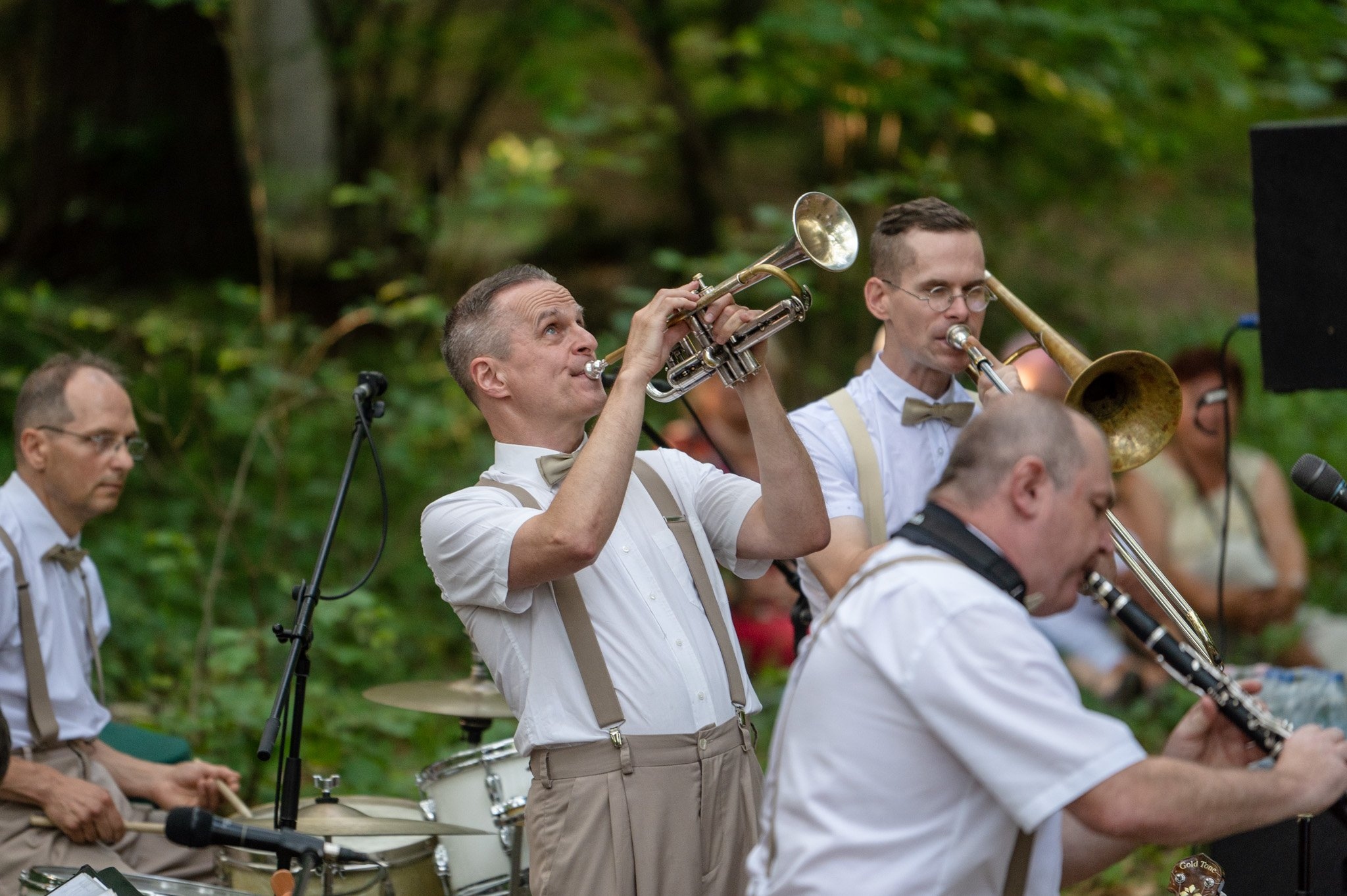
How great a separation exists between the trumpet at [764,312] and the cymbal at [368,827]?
3.93 ft

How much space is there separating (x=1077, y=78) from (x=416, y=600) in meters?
4.50

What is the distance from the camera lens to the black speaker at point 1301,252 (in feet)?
11.4

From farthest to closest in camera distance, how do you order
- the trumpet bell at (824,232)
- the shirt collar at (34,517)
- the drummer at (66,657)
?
the shirt collar at (34,517), the drummer at (66,657), the trumpet bell at (824,232)

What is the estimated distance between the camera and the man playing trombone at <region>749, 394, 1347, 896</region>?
2.02 meters

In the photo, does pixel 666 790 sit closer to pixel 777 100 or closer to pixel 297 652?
pixel 297 652

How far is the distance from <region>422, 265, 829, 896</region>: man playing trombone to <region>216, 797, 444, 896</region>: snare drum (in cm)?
77

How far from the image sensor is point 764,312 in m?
3.09

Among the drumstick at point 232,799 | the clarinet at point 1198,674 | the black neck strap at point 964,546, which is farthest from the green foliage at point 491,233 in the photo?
the black neck strap at point 964,546

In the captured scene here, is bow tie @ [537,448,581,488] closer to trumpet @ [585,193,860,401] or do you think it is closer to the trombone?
trumpet @ [585,193,860,401]

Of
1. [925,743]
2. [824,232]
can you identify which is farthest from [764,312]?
[925,743]

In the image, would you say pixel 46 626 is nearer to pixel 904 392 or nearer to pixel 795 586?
pixel 795 586

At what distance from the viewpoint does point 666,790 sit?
113 inches

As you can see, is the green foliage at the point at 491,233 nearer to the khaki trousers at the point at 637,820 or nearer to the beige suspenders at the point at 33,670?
the beige suspenders at the point at 33,670

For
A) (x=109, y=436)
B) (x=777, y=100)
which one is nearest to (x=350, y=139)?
(x=777, y=100)
